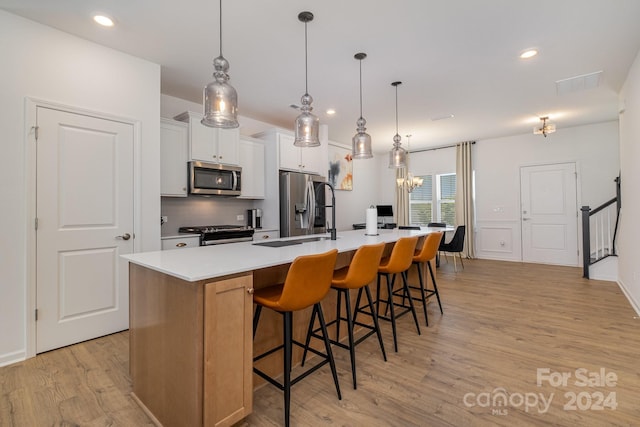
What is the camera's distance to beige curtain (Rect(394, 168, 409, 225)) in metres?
7.88

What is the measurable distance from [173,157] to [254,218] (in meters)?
1.54

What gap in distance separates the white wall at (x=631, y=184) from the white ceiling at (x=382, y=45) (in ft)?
1.01

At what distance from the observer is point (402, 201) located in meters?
8.00

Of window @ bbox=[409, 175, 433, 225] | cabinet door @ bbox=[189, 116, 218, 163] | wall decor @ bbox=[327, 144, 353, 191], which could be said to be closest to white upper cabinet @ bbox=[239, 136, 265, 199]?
cabinet door @ bbox=[189, 116, 218, 163]

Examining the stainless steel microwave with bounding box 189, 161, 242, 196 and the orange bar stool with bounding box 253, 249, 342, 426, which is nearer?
the orange bar stool with bounding box 253, 249, 342, 426

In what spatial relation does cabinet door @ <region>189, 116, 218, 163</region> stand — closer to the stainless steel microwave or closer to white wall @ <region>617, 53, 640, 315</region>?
the stainless steel microwave

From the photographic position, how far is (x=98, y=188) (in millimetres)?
2775

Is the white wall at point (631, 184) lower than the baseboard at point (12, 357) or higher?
higher

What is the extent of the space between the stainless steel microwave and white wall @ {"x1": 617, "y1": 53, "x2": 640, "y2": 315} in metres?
4.65

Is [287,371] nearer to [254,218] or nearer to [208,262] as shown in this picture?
[208,262]

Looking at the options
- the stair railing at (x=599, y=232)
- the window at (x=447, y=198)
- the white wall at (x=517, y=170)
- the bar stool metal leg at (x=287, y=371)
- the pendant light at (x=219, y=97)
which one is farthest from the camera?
the window at (x=447, y=198)

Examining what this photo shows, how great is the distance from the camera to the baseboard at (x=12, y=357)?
227 centimetres

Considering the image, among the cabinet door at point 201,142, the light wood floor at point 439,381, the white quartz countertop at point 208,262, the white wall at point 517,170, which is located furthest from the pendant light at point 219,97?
the white wall at point 517,170

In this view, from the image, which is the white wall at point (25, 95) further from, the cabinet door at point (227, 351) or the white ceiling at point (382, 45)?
the cabinet door at point (227, 351)
